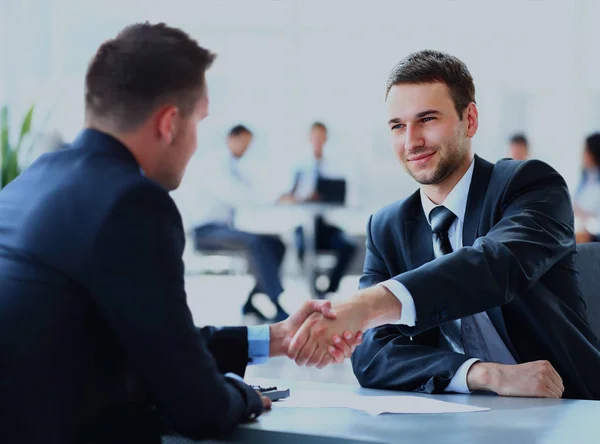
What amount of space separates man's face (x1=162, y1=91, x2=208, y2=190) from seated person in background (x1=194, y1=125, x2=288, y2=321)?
5.61 metres

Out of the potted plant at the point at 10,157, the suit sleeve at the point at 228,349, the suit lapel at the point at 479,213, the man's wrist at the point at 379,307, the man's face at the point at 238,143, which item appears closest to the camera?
the suit sleeve at the point at 228,349

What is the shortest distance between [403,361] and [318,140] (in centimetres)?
639

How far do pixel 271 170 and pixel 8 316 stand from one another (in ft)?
31.9

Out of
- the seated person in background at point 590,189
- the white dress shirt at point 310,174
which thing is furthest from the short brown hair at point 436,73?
the white dress shirt at point 310,174

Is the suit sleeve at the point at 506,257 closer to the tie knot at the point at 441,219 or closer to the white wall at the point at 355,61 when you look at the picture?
the tie knot at the point at 441,219

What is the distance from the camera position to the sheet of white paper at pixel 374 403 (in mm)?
1483

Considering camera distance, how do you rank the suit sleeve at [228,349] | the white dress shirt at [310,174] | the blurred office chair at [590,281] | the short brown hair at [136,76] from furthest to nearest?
the white dress shirt at [310,174], the blurred office chair at [590,281], the suit sleeve at [228,349], the short brown hair at [136,76]

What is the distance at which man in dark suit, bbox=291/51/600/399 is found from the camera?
1.83 m

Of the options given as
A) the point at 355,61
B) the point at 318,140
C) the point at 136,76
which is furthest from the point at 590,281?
the point at 355,61

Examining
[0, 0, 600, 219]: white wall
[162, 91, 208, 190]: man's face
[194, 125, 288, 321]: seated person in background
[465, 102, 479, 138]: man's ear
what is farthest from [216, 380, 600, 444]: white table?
[0, 0, 600, 219]: white wall

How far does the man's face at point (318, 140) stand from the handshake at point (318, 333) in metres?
6.40

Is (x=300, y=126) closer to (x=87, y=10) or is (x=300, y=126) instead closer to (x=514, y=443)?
(x=87, y=10)

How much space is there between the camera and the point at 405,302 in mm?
1826

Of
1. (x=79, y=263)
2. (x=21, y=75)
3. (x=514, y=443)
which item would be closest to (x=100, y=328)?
(x=79, y=263)
